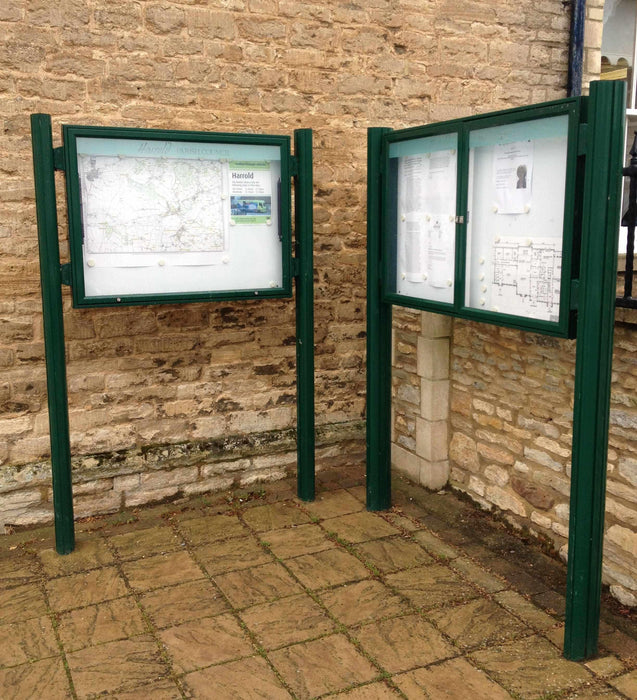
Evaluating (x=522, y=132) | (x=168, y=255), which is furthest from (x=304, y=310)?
(x=522, y=132)

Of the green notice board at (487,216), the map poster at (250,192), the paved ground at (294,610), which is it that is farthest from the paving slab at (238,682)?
the map poster at (250,192)

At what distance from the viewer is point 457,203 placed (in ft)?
13.6

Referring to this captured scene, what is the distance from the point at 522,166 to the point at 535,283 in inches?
22.3

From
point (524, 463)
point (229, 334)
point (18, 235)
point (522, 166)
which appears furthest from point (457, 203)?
point (18, 235)

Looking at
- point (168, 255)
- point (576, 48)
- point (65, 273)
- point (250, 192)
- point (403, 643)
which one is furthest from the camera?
point (576, 48)

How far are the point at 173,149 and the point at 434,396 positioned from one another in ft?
7.83

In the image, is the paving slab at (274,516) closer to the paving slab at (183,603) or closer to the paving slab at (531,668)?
the paving slab at (183,603)

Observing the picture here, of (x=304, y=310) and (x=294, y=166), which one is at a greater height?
(x=294, y=166)

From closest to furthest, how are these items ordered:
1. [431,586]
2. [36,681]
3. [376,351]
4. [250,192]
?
[36,681]
[431,586]
[250,192]
[376,351]

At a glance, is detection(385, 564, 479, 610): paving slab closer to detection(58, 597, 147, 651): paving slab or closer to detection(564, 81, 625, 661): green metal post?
detection(564, 81, 625, 661): green metal post

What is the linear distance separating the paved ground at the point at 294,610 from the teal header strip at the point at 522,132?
91.8 inches

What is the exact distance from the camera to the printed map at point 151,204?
4.36 m

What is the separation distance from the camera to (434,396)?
5.36 meters

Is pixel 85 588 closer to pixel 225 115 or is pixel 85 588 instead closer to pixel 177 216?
pixel 177 216
